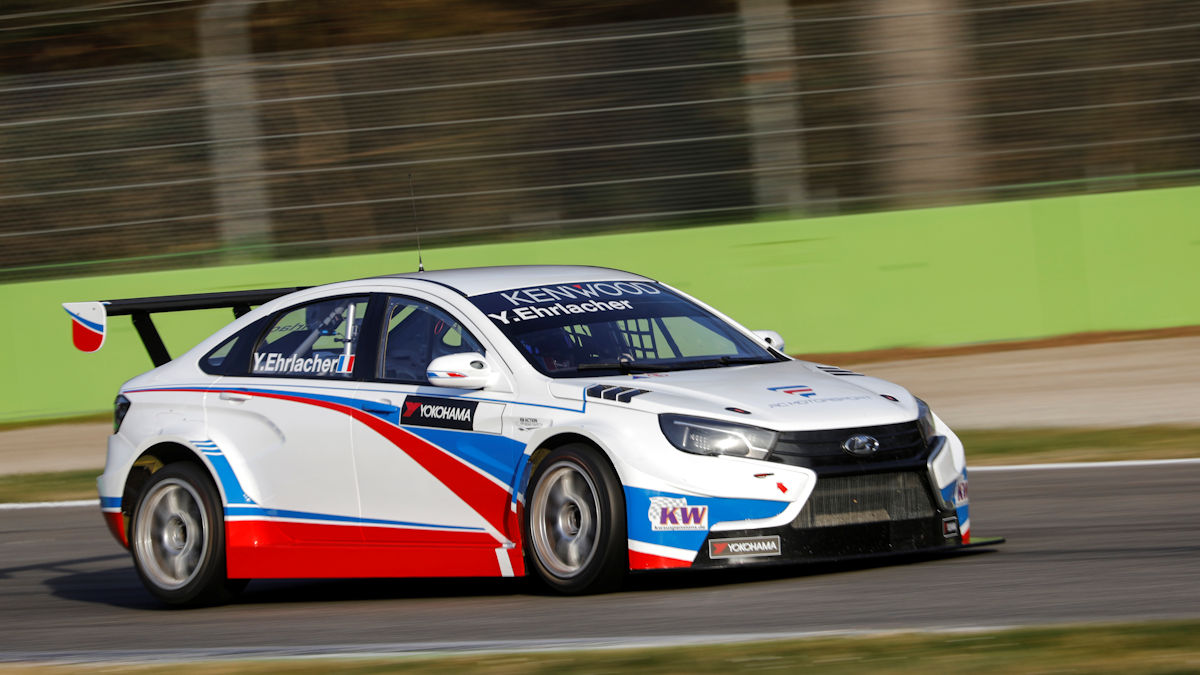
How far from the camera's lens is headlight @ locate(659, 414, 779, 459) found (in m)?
7.20

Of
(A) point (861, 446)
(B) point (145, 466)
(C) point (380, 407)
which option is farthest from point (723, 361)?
(B) point (145, 466)

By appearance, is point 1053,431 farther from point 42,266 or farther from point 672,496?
point 42,266

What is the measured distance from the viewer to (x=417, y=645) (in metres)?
6.70

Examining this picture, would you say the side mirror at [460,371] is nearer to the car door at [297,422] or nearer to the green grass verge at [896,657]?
the car door at [297,422]

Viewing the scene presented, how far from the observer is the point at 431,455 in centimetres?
796

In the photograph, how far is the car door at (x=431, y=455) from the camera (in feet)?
25.5

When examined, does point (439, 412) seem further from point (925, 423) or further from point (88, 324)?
point (88, 324)

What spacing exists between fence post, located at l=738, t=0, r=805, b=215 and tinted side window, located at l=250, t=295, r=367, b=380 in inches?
347

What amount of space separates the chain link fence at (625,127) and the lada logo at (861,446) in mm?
9864

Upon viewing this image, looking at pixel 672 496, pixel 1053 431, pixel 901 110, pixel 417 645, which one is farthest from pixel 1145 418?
pixel 417 645

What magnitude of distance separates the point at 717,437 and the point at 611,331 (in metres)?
1.22

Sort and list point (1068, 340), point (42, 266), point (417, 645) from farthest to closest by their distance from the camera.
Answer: point (42, 266), point (1068, 340), point (417, 645)

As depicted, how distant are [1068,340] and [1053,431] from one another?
12.9ft

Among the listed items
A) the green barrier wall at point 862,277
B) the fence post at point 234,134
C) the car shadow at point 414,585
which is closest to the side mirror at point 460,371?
the car shadow at point 414,585
